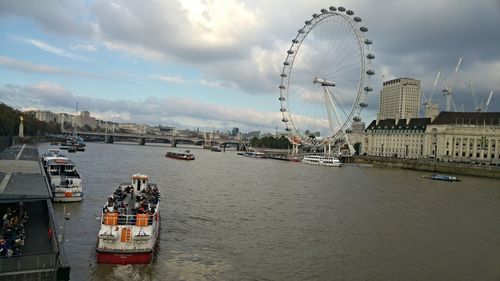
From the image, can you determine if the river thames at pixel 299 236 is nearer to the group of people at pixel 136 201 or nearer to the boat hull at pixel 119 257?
the boat hull at pixel 119 257

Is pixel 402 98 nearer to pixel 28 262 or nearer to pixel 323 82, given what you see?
pixel 323 82

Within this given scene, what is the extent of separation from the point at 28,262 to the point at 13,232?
10.7 ft

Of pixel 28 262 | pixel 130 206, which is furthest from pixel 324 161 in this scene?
pixel 28 262

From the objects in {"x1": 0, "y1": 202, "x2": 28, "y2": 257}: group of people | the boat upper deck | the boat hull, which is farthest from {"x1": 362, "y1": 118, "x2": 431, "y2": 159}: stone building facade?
{"x1": 0, "y1": 202, "x2": 28, "y2": 257}: group of people

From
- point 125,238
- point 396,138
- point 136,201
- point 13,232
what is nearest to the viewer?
point 13,232

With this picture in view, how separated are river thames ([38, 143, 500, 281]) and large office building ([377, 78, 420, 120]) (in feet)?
447

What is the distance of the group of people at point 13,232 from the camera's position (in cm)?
1322

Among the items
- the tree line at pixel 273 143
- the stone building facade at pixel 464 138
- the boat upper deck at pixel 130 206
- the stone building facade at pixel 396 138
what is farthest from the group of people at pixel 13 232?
the tree line at pixel 273 143

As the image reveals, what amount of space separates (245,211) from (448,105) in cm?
12033

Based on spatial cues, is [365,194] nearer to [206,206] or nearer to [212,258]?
[206,206]

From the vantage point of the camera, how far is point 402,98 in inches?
6767

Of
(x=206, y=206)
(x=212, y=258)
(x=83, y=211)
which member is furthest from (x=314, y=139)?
(x=212, y=258)

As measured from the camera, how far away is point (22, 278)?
457 inches

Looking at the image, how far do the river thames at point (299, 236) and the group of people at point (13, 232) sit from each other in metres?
1.87
